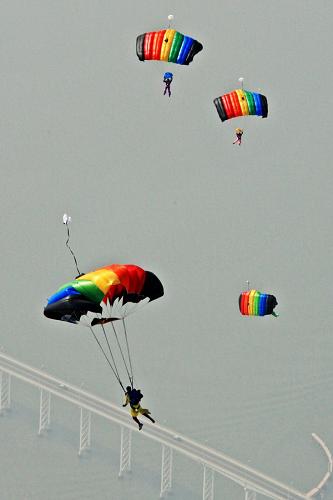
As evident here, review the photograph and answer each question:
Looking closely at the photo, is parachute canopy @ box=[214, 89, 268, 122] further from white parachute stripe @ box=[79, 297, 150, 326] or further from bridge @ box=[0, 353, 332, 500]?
bridge @ box=[0, 353, 332, 500]

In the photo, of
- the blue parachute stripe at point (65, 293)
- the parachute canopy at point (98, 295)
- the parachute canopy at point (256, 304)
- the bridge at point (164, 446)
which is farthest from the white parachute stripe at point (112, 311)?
the bridge at point (164, 446)

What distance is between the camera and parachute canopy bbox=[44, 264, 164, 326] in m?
49.5

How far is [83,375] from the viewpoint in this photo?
16712cm

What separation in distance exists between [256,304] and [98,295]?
30.8 m

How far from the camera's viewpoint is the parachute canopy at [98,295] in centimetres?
4950

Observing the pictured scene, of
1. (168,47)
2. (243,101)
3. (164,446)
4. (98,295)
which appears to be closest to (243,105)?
(243,101)

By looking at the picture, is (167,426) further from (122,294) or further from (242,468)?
(122,294)

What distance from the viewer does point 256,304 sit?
79250mm

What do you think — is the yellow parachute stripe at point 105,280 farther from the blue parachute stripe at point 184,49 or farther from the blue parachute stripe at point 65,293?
the blue parachute stripe at point 184,49

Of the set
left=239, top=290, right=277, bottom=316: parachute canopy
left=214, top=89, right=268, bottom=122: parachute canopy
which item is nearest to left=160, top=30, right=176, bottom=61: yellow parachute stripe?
left=214, top=89, right=268, bottom=122: parachute canopy

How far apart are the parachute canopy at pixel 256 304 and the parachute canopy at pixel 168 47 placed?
19.5 m

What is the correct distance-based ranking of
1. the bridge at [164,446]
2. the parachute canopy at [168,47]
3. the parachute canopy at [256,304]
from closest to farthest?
the parachute canopy at [168,47], the parachute canopy at [256,304], the bridge at [164,446]

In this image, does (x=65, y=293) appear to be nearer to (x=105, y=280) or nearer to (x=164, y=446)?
(x=105, y=280)

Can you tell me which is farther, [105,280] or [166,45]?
[166,45]
